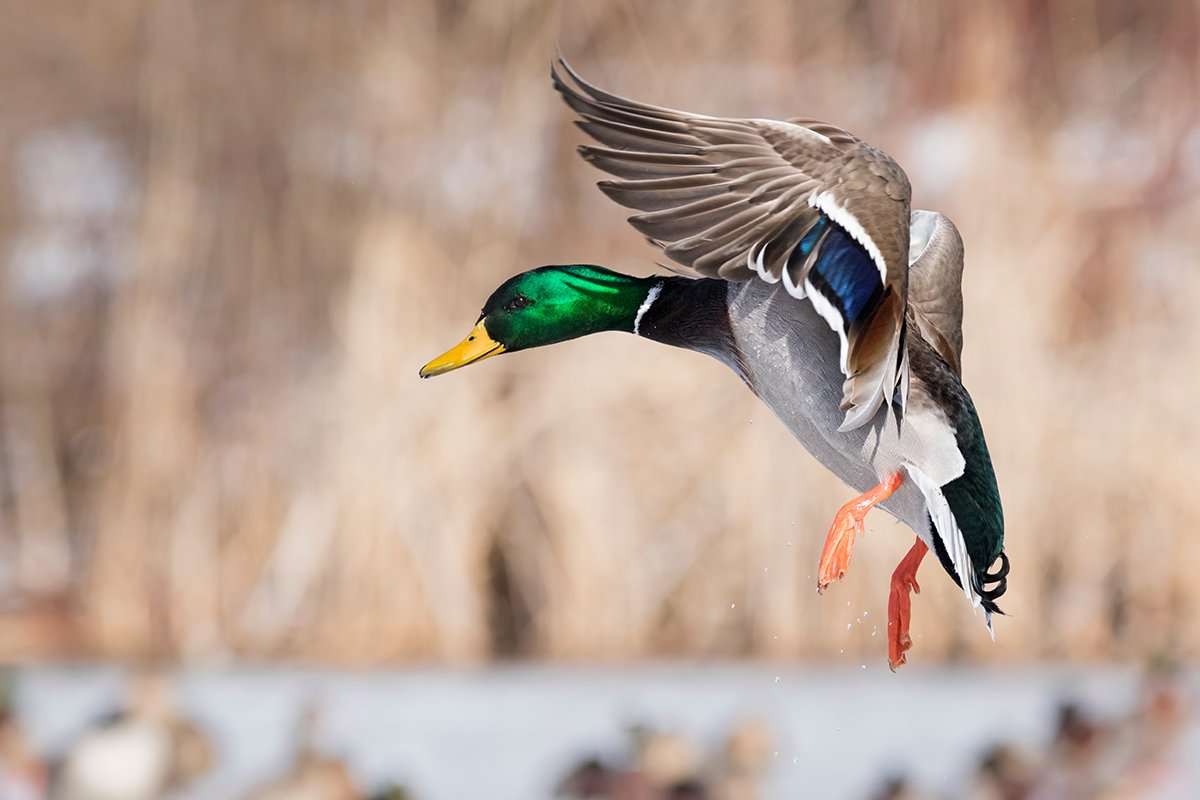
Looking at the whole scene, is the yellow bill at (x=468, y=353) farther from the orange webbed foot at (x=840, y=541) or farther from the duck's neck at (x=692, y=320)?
the orange webbed foot at (x=840, y=541)

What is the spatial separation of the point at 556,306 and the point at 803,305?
181 mm

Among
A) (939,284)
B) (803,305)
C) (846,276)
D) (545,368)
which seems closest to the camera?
(846,276)

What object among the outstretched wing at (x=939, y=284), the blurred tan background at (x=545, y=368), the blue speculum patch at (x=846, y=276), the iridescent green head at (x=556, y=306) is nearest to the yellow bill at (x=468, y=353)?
the iridescent green head at (x=556, y=306)

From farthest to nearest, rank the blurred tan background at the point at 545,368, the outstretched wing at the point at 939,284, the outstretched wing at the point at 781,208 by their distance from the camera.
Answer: the blurred tan background at the point at 545,368 → the outstretched wing at the point at 939,284 → the outstretched wing at the point at 781,208

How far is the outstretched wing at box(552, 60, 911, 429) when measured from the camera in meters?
1.19

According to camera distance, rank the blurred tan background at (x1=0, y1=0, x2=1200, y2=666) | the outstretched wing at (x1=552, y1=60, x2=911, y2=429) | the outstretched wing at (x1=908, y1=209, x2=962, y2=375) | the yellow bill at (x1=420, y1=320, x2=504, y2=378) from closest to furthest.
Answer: the outstretched wing at (x1=552, y1=60, x2=911, y2=429) < the yellow bill at (x1=420, y1=320, x2=504, y2=378) < the outstretched wing at (x1=908, y1=209, x2=962, y2=375) < the blurred tan background at (x1=0, y1=0, x2=1200, y2=666)

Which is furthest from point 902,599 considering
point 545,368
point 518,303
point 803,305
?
point 545,368

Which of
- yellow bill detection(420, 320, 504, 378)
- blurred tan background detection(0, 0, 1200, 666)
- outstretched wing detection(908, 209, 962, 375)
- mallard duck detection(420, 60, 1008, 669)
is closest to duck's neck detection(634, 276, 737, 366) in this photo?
mallard duck detection(420, 60, 1008, 669)

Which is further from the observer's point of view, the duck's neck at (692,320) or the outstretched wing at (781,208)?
the duck's neck at (692,320)

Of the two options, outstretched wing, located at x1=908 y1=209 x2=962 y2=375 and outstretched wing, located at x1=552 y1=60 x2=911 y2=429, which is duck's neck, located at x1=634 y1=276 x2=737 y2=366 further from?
outstretched wing, located at x1=908 y1=209 x2=962 y2=375

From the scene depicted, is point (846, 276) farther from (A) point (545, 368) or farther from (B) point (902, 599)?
(A) point (545, 368)

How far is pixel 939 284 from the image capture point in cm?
156

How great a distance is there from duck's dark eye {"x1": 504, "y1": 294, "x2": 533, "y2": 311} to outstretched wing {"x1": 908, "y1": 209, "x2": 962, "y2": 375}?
0.32m

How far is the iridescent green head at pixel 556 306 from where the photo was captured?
138 cm
